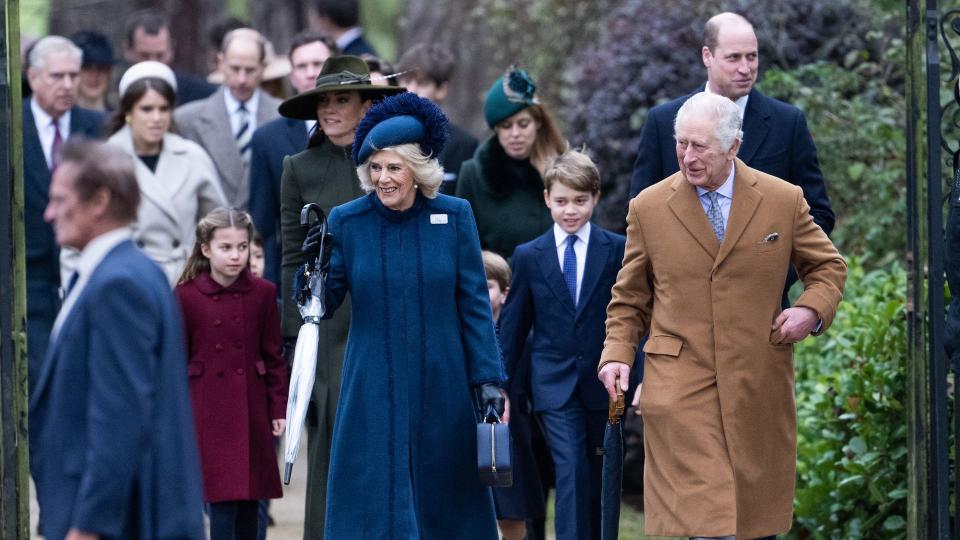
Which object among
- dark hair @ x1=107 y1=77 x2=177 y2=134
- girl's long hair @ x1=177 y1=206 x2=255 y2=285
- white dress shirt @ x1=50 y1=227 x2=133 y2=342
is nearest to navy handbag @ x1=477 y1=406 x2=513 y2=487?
girl's long hair @ x1=177 y1=206 x2=255 y2=285

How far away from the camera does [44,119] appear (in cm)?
964

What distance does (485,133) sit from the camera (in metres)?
16.7

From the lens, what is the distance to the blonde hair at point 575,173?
784cm

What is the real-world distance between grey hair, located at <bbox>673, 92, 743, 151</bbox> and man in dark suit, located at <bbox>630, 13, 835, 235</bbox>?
866mm

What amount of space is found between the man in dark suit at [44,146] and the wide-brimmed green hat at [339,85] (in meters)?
1.67

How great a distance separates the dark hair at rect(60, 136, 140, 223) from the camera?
4.79 m

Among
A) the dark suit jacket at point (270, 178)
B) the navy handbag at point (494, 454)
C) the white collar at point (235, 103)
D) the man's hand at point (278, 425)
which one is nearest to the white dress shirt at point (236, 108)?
the white collar at point (235, 103)

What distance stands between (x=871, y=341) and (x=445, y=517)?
8.14ft

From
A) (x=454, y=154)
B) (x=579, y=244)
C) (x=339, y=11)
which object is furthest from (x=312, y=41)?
(x=579, y=244)

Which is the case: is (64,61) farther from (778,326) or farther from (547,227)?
(778,326)

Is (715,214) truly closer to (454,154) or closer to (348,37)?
(454,154)

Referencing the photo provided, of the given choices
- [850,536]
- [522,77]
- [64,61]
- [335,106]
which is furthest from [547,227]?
[64,61]

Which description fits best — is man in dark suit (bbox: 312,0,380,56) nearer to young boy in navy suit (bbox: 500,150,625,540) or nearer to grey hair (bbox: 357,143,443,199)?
young boy in navy suit (bbox: 500,150,625,540)

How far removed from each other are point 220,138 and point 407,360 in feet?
11.3
